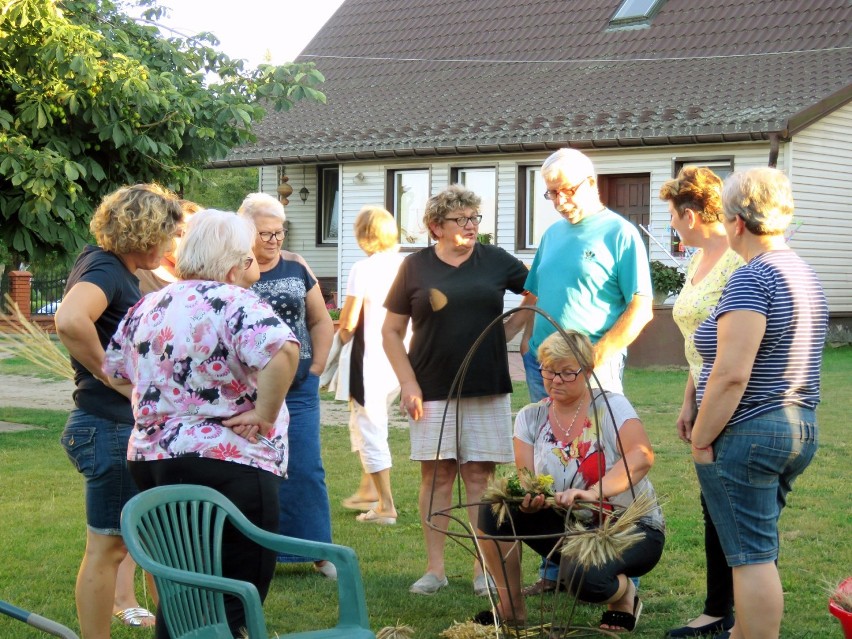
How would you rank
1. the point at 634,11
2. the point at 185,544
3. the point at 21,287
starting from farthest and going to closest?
the point at 21,287
the point at 634,11
the point at 185,544

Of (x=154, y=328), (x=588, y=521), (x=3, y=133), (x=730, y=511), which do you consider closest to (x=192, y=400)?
(x=154, y=328)

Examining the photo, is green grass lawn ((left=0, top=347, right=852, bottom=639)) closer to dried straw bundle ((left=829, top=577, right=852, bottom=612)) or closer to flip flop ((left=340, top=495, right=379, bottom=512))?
flip flop ((left=340, top=495, right=379, bottom=512))

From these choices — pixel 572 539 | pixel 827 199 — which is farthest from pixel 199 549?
pixel 827 199

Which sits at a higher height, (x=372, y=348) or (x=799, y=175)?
(x=799, y=175)

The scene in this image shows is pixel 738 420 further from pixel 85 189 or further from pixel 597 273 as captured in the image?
pixel 85 189

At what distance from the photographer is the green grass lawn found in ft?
15.8

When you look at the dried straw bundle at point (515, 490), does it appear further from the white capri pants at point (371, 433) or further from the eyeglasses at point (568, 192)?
the white capri pants at point (371, 433)

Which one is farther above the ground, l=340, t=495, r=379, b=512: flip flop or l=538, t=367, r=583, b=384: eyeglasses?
l=538, t=367, r=583, b=384: eyeglasses

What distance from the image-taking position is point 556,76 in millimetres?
21375

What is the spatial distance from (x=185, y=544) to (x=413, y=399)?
1.91 m

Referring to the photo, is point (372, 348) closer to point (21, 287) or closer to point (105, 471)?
point (105, 471)

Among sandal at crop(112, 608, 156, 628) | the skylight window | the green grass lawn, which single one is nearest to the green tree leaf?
the green grass lawn

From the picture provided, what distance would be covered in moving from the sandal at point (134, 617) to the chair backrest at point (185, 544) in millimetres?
1458

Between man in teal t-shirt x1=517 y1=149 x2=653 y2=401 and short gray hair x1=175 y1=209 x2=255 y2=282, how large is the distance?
1.79m
